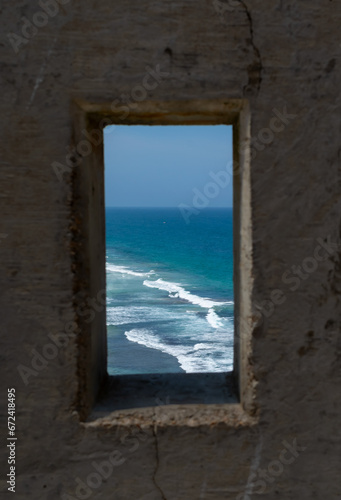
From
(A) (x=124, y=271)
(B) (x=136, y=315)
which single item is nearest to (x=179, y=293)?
(B) (x=136, y=315)

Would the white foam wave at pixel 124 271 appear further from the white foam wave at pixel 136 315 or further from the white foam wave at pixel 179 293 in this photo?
the white foam wave at pixel 136 315

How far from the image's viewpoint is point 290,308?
223cm

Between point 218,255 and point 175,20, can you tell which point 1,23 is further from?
point 218,255

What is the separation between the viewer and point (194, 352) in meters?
16.1

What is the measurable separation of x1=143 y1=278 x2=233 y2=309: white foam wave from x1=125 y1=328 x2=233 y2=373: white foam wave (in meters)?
7.48

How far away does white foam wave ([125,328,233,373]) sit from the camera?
14367mm

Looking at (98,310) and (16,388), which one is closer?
(16,388)

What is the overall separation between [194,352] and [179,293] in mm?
12561

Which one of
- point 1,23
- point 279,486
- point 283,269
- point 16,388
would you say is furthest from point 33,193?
point 279,486

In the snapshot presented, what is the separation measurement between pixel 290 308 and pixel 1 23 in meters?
1.78

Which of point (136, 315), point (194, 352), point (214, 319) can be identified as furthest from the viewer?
point (136, 315)

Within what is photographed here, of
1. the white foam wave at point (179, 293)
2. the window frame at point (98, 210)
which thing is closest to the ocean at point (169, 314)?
the white foam wave at point (179, 293)

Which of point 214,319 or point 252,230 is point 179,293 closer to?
point 214,319

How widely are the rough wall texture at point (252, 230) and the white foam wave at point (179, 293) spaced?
22.6 meters
